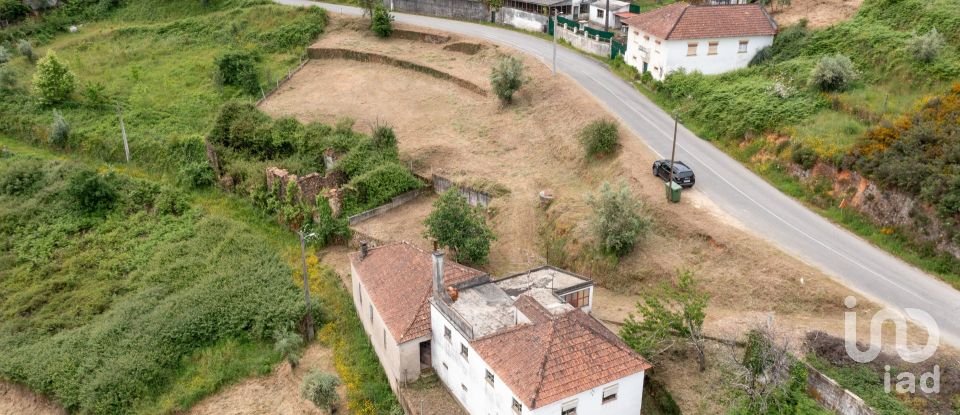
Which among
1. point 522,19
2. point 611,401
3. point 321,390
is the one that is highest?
point 522,19

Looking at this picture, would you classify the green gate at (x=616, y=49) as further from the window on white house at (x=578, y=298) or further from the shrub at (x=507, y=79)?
the window on white house at (x=578, y=298)

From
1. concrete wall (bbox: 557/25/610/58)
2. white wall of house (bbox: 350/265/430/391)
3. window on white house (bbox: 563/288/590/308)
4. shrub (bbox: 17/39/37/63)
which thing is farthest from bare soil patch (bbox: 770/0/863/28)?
shrub (bbox: 17/39/37/63)

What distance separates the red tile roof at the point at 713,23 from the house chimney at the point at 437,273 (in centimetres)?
3170

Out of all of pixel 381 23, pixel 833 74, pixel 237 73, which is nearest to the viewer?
pixel 833 74

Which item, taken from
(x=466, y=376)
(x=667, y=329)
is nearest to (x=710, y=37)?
(x=667, y=329)

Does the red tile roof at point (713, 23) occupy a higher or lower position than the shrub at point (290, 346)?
higher

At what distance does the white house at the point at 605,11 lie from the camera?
72625 millimetres

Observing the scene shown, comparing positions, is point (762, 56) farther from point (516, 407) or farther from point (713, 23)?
point (516, 407)

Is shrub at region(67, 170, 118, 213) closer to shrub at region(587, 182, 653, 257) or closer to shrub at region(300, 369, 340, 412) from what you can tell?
shrub at region(300, 369, 340, 412)

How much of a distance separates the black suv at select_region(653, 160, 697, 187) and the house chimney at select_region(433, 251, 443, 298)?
17313 mm

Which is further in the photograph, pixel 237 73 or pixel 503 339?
pixel 237 73

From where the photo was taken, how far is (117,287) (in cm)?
4572

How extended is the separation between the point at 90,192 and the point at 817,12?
5872cm

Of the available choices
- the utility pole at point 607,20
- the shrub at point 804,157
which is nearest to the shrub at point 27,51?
the utility pole at point 607,20
